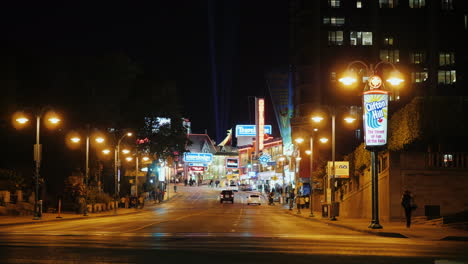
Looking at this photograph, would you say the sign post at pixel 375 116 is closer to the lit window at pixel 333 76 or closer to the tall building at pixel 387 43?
the tall building at pixel 387 43

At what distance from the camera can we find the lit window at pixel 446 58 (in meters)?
87.2

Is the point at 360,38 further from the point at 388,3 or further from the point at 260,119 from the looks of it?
the point at 260,119

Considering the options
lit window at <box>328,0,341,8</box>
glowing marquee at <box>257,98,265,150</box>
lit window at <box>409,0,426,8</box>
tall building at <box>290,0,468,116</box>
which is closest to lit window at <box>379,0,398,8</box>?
tall building at <box>290,0,468,116</box>

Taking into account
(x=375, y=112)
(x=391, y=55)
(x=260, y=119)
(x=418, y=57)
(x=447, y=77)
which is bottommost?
(x=375, y=112)

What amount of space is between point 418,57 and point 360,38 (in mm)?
8748

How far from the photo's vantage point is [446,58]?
8769 centimetres

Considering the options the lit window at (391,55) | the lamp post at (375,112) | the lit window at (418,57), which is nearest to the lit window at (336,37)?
the lit window at (391,55)

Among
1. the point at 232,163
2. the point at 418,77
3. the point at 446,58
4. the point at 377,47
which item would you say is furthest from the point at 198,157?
the point at 446,58

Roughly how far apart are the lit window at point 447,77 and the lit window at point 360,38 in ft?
36.2

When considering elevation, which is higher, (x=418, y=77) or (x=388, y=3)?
(x=388, y=3)

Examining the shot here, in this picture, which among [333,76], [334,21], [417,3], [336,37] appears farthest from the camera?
[333,76]

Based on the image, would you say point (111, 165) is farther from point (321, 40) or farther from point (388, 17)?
point (388, 17)

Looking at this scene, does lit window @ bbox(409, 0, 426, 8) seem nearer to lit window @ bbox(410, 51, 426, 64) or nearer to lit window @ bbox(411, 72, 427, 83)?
lit window @ bbox(410, 51, 426, 64)

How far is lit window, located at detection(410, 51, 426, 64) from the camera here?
88.4 meters
